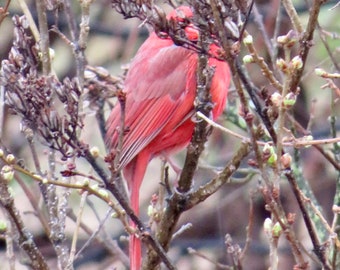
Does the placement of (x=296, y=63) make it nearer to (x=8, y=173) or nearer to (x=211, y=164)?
(x=8, y=173)

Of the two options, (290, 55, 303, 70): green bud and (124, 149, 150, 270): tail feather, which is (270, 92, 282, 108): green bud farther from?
(124, 149, 150, 270): tail feather

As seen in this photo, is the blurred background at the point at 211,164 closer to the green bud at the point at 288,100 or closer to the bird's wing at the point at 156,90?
the bird's wing at the point at 156,90

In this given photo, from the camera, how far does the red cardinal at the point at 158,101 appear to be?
4.09m

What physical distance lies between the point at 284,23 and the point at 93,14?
1392 mm

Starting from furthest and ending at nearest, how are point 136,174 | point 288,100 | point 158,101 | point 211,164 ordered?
point 211,164, point 158,101, point 136,174, point 288,100

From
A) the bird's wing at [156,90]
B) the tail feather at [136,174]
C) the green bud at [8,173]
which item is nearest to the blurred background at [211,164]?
the bird's wing at [156,90]

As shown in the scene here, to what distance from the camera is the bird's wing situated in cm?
418

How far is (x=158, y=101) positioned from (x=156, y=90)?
0.23 ft

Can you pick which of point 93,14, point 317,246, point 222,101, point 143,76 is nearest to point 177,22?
point 317,246

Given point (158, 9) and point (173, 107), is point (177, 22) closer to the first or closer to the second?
point (158, 9)

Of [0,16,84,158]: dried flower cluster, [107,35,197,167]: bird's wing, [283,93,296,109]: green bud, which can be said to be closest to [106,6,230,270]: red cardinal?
[107,35,197,167]: bird's wing

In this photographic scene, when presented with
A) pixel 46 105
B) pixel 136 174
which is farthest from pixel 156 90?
pixel 46 105

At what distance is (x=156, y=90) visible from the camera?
14.3ft

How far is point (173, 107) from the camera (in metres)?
4.22
